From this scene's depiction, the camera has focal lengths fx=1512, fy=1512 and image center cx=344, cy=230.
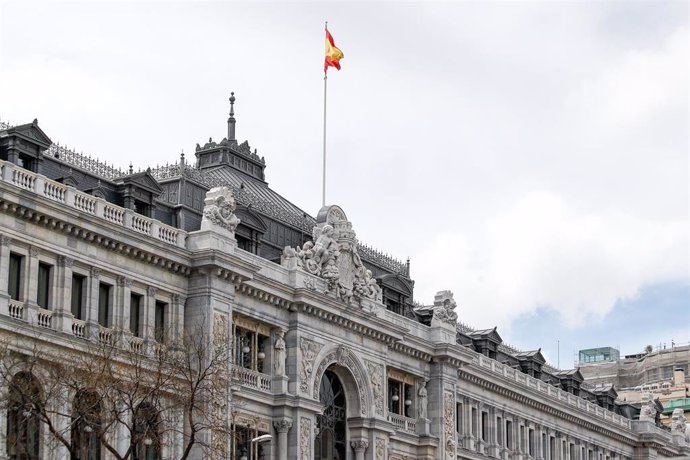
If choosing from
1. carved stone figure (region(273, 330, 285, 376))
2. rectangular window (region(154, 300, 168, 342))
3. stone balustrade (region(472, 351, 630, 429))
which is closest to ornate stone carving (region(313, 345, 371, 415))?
carved stone figure (region(273, 330, 285, 376))

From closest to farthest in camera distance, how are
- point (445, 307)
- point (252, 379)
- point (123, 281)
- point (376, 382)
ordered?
point (123, 281) < point (252, 379) < point (376, 382) < point (445, 307)

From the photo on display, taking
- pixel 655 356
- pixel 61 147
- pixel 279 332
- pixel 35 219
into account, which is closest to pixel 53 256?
pixel 35 219

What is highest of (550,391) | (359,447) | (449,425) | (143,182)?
(143,182)

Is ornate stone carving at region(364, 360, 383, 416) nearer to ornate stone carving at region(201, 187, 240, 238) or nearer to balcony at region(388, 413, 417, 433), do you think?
balcony at region(388, 413, 417, 433)

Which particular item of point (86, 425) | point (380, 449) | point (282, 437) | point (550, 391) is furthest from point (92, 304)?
point (550, 391)

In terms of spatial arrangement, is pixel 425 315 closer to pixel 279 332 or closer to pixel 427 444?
pixel 427 444

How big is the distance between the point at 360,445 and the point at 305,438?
20.5 feet

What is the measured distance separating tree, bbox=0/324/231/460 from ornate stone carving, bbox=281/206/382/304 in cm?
1003

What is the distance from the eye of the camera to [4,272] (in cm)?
6159

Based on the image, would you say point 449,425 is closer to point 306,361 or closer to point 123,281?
point 306,361

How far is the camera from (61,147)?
2771 inches

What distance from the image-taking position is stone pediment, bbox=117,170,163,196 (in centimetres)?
7050

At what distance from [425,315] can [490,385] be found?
26.2ft

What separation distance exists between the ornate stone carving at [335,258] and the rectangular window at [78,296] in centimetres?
1534
